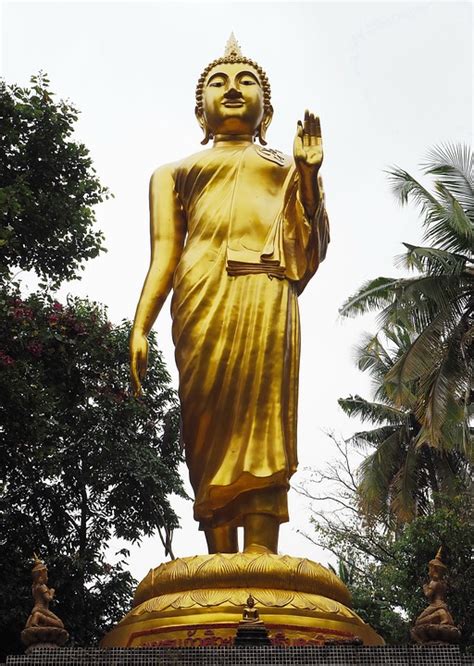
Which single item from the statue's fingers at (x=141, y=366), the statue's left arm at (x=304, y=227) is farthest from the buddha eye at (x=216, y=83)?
the statue's fingers at (x=141, y=366)

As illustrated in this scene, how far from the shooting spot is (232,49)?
27.0 feet

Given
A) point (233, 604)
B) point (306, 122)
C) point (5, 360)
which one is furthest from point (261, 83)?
point (233, 604)

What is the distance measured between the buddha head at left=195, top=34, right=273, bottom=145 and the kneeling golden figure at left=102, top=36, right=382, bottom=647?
11 millimetres

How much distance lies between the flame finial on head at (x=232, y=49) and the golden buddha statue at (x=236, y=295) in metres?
0.15

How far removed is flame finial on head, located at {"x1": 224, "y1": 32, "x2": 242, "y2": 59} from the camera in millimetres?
8086

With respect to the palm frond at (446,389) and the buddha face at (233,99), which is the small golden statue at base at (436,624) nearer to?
the buddha face at (233,99)

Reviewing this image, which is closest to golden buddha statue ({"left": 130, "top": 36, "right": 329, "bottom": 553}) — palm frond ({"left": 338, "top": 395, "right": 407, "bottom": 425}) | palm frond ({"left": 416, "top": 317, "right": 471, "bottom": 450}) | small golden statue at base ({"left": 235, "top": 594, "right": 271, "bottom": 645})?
small golden statue at base ({"left": 235, "top": 594, "right": 271, "bottom": 645})

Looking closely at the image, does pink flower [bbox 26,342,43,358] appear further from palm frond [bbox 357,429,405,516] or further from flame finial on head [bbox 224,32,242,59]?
palm frond [bbox 357,429,405,516]

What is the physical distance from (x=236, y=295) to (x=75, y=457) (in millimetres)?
6661

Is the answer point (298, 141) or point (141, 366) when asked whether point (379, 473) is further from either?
point (298, 141)

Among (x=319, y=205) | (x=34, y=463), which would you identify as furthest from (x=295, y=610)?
(x=34, y=463)

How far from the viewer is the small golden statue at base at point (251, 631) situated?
5043 mm

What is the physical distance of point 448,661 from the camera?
16.5 ft

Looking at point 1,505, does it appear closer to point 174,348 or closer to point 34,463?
point 34,463
